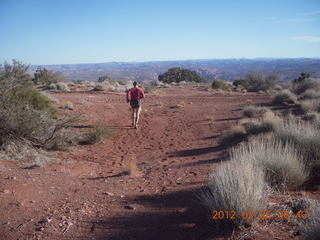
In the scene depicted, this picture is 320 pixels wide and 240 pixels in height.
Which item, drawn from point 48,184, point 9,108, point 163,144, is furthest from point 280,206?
point 9,108

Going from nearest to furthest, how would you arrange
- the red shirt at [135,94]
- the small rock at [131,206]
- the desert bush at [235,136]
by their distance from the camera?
the small rock at [131,206] < the desert bush at [235,136] < the red shirt at [135,94]

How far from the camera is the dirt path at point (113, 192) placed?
3.32 metres

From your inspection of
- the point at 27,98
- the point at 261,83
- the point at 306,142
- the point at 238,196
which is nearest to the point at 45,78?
the point at 27,98

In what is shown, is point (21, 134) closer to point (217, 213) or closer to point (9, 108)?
point (9, 108)

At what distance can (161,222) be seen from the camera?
3.49 m

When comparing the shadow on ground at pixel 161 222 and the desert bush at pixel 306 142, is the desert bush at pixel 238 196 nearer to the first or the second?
the shadow on ground at pixel 161 222

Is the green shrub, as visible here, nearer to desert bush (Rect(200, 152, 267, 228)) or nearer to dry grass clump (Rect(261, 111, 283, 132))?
desert bush (Rect(200, 152, 267, 228))

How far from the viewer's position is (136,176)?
5.67 metres

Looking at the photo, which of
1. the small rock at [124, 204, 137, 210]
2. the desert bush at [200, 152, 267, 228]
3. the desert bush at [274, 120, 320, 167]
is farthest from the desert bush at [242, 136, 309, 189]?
the small rock at [124, 204, 137, 210]

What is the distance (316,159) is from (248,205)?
274cm

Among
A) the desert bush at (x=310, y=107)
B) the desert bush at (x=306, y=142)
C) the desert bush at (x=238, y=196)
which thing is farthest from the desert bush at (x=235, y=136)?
the desert bush at (x=238, y=196)
